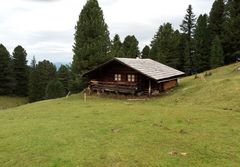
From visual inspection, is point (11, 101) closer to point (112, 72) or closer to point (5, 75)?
point (5, 75)

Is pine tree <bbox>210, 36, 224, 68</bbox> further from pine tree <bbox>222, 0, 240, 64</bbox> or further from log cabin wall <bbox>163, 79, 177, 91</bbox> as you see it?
log cabin wall <bbox>163, 79, 177, 91</bbox>

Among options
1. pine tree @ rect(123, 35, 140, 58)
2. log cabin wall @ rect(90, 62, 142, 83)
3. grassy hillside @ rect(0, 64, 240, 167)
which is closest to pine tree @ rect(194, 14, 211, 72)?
pine tree @ rect(123, 35, 140, 58)

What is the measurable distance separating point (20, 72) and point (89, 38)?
179 ft

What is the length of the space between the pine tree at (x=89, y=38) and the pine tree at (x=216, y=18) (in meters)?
35.6

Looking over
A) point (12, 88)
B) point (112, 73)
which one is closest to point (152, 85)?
point (112, 73)

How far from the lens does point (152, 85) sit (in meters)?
42.3

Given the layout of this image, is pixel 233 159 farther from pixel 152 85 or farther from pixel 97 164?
pixel 152 85

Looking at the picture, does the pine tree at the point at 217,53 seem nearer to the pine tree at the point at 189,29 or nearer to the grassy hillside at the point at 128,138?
the pine tree at the point at 189,29

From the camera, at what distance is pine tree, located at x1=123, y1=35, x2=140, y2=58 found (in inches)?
3398

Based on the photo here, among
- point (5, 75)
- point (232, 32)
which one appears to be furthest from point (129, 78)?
point (5, 75)

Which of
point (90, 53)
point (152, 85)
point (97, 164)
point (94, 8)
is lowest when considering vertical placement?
point (97, 164)

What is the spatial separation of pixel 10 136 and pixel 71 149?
6310mm

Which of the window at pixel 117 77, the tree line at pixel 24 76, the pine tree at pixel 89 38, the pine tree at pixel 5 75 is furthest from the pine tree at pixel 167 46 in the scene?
the pine tree at pixel 5 75

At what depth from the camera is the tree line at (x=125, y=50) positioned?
49.7 m
